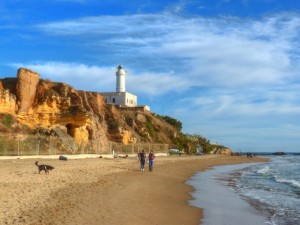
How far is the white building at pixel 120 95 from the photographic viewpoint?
8456 cm

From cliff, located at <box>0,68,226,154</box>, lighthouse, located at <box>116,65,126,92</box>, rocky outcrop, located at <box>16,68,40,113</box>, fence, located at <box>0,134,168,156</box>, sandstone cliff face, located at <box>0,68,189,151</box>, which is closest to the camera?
fence, located at <box>0,134,168,156</box>

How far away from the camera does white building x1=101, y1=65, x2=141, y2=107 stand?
277ft

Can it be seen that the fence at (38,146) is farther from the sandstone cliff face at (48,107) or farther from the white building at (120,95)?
the white building at (120,95)

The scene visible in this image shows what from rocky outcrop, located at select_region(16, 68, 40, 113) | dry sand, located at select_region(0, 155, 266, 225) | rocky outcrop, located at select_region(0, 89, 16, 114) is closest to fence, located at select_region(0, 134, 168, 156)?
rocky outcrop, located at select_region(0, 89, 16, 114)

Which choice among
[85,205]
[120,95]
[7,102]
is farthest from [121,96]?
[85,205]

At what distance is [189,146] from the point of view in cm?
9075

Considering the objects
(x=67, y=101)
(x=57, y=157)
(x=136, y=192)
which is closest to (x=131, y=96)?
(x=67, y=101)

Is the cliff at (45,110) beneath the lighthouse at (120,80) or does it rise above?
beneath

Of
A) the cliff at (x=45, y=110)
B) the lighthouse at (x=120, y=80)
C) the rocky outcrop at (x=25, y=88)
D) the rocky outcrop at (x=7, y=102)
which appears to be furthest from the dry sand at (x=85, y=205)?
the lighthouse at (x=120, y=80)

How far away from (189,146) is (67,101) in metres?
52.5

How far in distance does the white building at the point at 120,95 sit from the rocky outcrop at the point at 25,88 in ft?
136

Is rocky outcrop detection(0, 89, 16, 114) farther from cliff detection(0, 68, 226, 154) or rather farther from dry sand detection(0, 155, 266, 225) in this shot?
dry sand detection(0, 155, 266, 225)

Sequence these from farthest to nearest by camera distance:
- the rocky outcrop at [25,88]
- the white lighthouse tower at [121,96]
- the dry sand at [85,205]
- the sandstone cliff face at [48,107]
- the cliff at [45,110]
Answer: the white lighthouse tower at [121,96] → the rocky outcrop at [25,88] → the sandstone cliff face at [48,107] → the cliff at [45,110] → the dry sand at [85,205]

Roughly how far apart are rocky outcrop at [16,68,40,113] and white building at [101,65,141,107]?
41.4 metres
